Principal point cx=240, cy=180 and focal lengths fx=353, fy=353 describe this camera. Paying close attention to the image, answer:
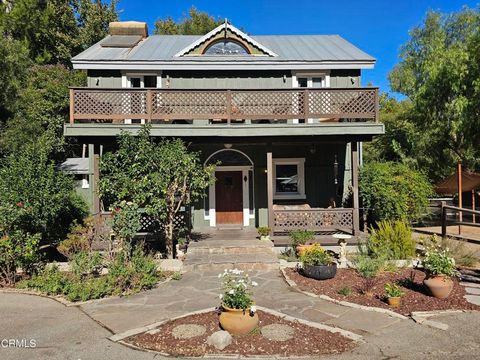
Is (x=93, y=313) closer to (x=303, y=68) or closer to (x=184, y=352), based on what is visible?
(x=184, y=352)

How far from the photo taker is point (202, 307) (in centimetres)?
622

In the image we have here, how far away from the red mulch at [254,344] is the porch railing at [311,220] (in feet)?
18.9

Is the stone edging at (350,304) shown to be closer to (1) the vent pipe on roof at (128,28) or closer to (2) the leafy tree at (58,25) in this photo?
(1) the vent pipe on roof at (128,28)

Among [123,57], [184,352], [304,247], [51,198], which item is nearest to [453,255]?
Answer: [304,247]

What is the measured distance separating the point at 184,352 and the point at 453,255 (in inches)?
313

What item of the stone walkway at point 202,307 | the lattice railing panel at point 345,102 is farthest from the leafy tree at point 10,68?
the lattice railing panel at point 345,102

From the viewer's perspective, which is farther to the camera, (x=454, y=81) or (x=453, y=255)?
(x=454, y=81)

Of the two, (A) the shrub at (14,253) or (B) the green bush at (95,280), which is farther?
(A) the shrub at (14,253)

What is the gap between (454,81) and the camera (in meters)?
16.9

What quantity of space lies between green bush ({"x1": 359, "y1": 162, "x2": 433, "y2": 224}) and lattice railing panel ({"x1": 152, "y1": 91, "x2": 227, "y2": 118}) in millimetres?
5461

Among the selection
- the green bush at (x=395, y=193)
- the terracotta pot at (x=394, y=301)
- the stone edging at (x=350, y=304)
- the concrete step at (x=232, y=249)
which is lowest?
the stone edging at (x=350, y=304)

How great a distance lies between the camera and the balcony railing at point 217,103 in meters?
10.6

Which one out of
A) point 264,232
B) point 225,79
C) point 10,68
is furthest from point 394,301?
point 10,68

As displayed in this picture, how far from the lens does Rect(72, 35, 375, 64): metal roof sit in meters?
13.3
